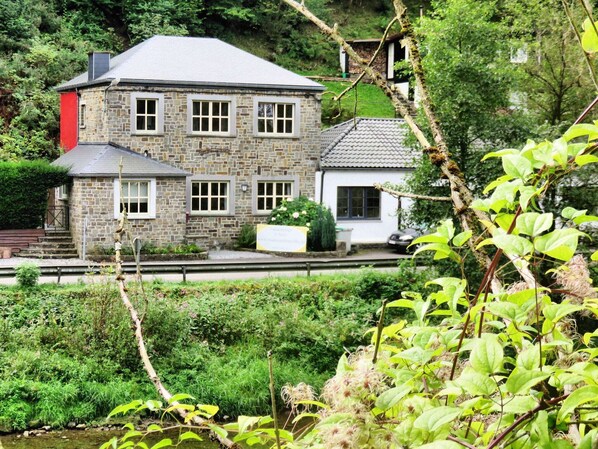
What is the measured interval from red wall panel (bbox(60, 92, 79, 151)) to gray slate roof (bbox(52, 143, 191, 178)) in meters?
2.86

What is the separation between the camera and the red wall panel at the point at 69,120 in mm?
32781

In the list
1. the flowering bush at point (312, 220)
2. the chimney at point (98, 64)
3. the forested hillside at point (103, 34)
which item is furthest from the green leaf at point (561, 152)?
the forested hillside at point (103, 34)

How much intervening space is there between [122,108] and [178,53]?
10.3ft

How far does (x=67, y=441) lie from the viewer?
57.8ft

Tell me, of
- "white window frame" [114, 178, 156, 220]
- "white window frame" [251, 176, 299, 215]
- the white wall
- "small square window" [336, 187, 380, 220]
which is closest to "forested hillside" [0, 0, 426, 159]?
"white window frame" [114, 178, 156, 220]

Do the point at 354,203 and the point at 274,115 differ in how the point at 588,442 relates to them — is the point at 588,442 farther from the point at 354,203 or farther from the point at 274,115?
the point at 354,203

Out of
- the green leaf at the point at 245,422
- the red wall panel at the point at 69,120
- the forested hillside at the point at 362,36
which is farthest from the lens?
the red wall panel at the point at 69,120

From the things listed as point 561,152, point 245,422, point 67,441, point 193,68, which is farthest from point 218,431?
point 193,68

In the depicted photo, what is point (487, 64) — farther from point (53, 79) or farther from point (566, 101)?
point (53, 79)

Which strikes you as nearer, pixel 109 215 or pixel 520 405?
pixel 520 405

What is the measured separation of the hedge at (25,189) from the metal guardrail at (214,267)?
4066 mm

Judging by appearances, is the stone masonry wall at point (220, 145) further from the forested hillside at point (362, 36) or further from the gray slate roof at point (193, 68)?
the forested hillside at point (362, 36)

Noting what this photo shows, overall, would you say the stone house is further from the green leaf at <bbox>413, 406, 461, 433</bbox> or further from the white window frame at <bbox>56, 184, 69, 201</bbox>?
the green leaf at <bbox>413, 406, 461, 433</bbox>

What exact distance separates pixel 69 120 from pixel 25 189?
5.20 metres
